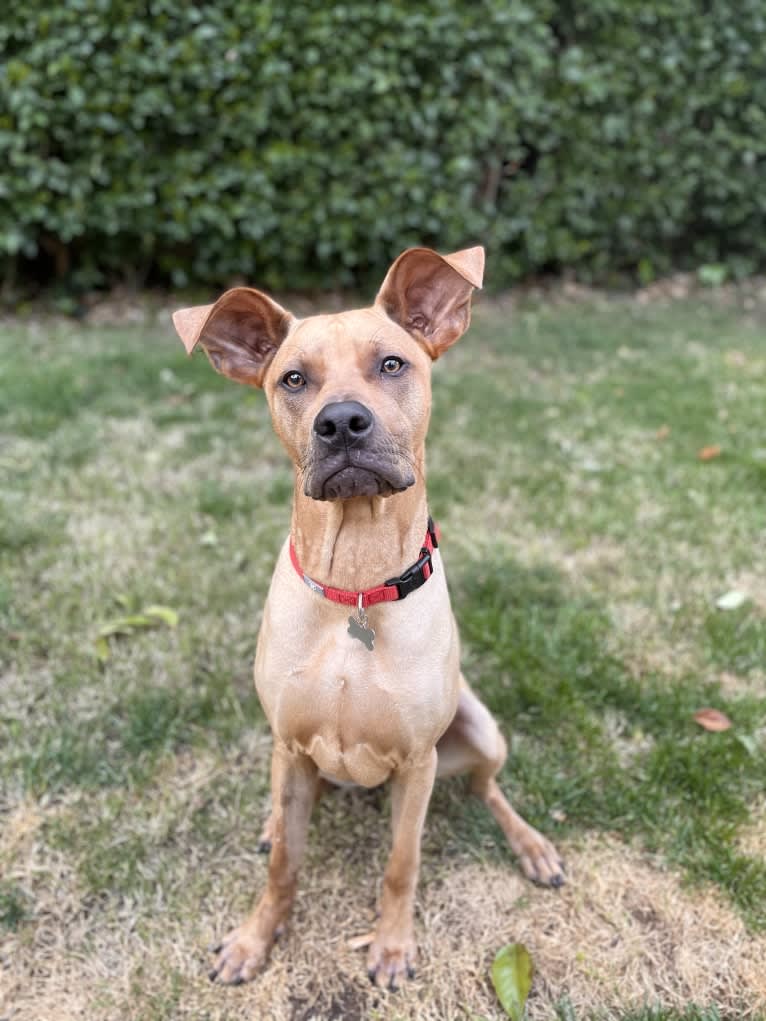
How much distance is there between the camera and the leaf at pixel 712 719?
312 centimetres

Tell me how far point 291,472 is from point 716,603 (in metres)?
2.46

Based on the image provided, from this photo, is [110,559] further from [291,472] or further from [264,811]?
[264,811]

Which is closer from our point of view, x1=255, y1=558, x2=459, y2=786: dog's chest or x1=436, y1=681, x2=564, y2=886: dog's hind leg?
x1=255, y1=558, x2=459, y2=786: dog's chest

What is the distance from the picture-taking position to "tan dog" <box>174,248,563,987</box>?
6.53 feet

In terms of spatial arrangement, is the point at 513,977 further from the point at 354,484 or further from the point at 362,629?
the point at 354,484

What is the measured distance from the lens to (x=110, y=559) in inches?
159

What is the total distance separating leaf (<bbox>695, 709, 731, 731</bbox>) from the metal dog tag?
66.3 inches

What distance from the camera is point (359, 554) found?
2102mm

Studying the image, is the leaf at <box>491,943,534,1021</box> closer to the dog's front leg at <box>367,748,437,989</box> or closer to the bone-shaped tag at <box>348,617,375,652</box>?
the dog's front leg at <box>367,748,437,989</box>

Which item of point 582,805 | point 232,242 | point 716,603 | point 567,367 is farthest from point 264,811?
point 232,242

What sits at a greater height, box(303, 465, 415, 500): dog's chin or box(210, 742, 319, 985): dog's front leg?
box(303, 465, 415, 500): dog's chin

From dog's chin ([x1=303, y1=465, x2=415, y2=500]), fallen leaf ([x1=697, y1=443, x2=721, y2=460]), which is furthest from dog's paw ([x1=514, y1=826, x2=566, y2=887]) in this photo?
fallen leaf ([x1=697, y1=443, x2=721, y2=460])

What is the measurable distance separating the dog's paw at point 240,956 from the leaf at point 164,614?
1457 millimetres

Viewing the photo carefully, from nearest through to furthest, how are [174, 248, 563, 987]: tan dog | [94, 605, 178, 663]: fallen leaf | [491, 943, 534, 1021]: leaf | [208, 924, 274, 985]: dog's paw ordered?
[174, 248, 563, 987]: tan dog, [491, 943, 534, 1021]: leaf, [208, 924, 274, 985]: dog's paw, [94, 605, 178, 663]: fallen leaf
